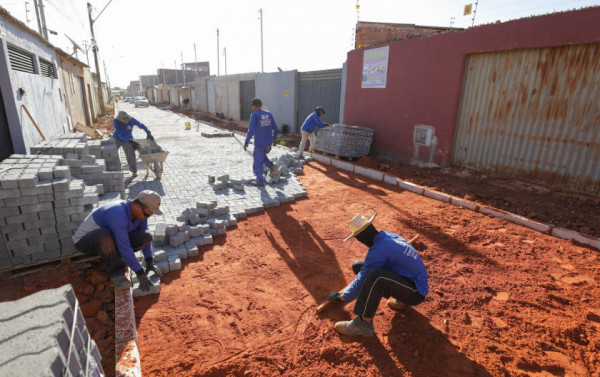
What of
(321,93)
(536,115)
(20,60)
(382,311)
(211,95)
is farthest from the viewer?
(211,95)

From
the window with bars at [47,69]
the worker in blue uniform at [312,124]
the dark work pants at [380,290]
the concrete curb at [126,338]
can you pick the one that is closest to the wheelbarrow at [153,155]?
the concrete curb at [126,338]

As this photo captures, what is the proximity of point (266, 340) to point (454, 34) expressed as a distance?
8.44 meters

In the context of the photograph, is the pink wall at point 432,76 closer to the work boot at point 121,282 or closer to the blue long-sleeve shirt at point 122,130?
the blue long-sleeve shirt at point 122,130

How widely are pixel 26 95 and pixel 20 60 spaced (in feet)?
3.52

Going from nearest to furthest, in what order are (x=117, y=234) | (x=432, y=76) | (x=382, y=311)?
(x=117, y=234) → (x=382, y=311) → (x=432, y=76)

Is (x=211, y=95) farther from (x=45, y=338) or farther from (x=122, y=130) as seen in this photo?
(x=45, y=338)

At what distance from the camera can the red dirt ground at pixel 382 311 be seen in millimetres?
2914

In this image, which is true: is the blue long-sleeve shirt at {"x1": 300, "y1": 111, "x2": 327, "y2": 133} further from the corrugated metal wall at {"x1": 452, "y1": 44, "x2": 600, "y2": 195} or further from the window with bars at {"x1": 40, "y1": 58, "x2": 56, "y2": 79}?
the window with bars at {"x1": 40, "y1": 58, "x2": 56, "y2": 79}

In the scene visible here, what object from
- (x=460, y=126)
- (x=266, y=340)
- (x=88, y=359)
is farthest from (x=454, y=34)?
(x=88, y=359)

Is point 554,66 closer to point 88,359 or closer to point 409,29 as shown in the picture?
point 409,29

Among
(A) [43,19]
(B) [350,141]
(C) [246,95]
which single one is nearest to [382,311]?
(B) [350,141]

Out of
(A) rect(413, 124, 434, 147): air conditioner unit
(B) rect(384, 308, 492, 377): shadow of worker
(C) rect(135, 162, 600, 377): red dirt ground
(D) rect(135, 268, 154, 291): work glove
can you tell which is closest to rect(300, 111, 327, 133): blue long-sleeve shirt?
(A) rect(413, 124, 434, 147): air conditioner unit

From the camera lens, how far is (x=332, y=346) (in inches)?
122

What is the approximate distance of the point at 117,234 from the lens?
3498mm
